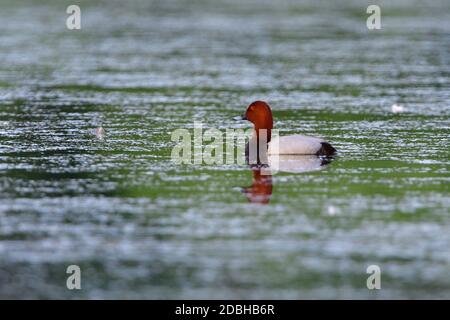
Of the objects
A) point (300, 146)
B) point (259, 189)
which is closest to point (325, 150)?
point (300, 146)

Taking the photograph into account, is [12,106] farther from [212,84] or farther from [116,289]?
[116,289]

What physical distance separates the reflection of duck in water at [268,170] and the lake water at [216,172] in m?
0.11

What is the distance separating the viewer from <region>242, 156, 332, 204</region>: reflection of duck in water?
11.7 m

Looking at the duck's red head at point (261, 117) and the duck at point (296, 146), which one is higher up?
the duck's red head at point (261, 117)

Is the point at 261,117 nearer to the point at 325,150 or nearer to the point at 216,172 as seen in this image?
the point at 325,150

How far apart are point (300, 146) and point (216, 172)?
1453 millimetres

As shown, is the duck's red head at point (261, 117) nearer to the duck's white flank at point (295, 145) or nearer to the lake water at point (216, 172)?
the duck's white flank at point (295, 145)

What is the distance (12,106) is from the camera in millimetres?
18453

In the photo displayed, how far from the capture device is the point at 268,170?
1323 cm

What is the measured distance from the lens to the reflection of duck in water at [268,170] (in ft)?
38.2

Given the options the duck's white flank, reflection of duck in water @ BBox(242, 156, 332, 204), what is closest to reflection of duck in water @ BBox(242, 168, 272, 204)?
reflection of duck in water @ BBox(242, 156, 332, 204)

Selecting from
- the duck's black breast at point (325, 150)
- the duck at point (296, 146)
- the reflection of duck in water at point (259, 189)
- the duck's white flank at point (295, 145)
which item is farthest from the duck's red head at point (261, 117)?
the reflection of duck in water at point (259, 189)

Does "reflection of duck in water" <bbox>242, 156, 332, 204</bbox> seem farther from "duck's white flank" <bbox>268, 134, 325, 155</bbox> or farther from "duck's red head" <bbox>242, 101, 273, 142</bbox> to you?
"duck's red head" <bbox>242, 101, 273, 142</bbox>
